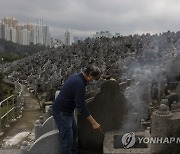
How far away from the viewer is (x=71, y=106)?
441 centimetres

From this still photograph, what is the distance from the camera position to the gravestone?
191 inches

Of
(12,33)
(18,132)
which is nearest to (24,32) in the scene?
(12,33)

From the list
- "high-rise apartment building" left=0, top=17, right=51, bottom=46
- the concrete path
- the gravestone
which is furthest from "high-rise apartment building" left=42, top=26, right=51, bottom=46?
the gravestone

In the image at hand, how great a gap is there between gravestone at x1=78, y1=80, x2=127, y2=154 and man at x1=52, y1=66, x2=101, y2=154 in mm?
281

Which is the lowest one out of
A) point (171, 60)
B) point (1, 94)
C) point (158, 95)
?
point (1, 94)

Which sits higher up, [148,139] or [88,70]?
[88,70]

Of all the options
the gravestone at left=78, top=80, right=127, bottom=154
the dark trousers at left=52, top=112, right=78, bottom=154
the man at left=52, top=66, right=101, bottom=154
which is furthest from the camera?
the gravestone at left=78, top=80, right=127, bottom=154

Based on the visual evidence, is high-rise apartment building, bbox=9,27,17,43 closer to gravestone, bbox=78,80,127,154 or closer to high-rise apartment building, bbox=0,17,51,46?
high-rise apartment building, bbox=0,17,51,46

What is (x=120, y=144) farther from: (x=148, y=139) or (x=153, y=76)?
(x=153, y=76)

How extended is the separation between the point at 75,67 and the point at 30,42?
3040 inches

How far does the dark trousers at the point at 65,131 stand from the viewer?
4418 mm

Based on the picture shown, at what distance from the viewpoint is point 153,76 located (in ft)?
38.8

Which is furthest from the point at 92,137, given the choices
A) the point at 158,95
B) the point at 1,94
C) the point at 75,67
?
the point at 1,94

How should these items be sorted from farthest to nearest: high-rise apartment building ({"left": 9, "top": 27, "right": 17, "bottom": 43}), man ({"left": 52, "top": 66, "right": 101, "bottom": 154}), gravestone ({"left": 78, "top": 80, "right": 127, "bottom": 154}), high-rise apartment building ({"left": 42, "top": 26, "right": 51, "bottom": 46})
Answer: high-rise apartment building ({"left": 9, "top": 27, "right": 17, "bottom": 43}), high-rise apartment building ({"left": 42, "top": 26, "right": 51, "bottom": 46}), gravestone ({"left": 78, "top": 80, "right": 127, "bottom": 154}), man ({"left": 52, "top": 66, "right": 101, "bottom": 154})
